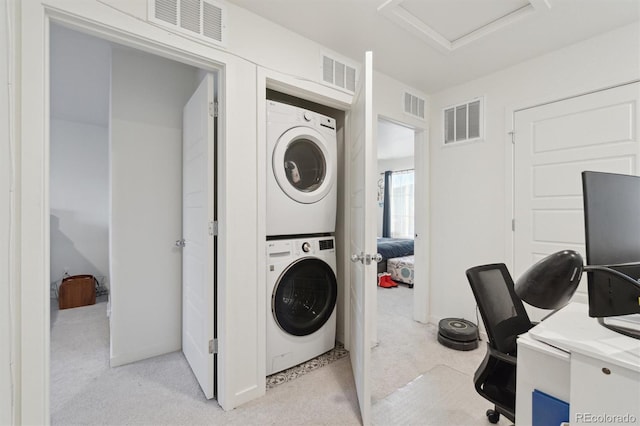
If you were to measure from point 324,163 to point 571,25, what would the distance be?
187 centimetres

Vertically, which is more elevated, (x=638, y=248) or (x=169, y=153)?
(x=169, y=153)

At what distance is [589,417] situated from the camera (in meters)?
0.79

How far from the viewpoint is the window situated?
2.67m

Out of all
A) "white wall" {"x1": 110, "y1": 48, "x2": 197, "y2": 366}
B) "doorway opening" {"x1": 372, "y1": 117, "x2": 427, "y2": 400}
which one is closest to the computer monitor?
"doorway opening" {"x1": 372, "y1": 117, "x2": 427, "y2": 400}

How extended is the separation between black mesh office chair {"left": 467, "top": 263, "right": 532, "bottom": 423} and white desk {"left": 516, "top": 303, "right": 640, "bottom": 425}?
180 millimetres

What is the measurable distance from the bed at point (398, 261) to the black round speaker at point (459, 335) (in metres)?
1.93

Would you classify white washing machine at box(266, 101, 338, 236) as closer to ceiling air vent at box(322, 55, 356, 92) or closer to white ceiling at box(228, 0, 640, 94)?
ceiling air vent at box(322, 55, 356, 92)

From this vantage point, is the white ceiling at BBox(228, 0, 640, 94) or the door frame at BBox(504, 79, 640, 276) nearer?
the white ceiling at BBox(228, 0, 640, 94)

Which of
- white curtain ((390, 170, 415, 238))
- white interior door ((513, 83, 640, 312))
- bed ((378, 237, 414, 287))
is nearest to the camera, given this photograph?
white interior door ((513, 83, 640, 312))

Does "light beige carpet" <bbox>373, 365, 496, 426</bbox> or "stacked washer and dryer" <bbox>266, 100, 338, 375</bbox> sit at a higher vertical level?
"stacked washer and dryer" <bbox>266, 100, 338, 375</bbox>
